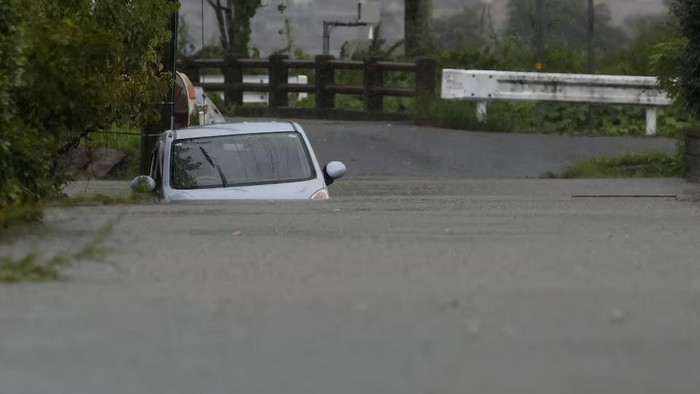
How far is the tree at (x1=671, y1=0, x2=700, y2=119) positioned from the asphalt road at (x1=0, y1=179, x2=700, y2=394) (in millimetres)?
6816

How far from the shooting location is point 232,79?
112 feet

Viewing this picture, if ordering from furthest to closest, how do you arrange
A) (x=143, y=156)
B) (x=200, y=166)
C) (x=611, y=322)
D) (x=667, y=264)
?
(x=143, y=156) → (x=200, y=166) → (x=667, y=264) → (x=611, y=322)

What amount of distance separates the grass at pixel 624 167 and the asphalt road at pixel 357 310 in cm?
943

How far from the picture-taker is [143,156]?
19.8m

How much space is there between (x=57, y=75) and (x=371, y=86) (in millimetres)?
20713

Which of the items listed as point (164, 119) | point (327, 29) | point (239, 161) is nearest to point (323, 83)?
point (327, 29)

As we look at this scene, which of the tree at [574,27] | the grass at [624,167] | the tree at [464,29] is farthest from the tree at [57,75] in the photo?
the tree at [464,29]

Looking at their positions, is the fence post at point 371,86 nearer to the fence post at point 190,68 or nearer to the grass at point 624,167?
the fence post at point 190,68

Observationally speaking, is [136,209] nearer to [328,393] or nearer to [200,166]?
[200,166]

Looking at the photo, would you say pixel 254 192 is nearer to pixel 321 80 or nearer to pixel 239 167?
pixel 239 167

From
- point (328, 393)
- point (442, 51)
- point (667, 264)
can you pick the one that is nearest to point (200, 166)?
point (667, 264)

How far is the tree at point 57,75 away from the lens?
10285 mm

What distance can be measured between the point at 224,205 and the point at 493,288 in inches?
249

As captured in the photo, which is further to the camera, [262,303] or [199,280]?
[199,280]
